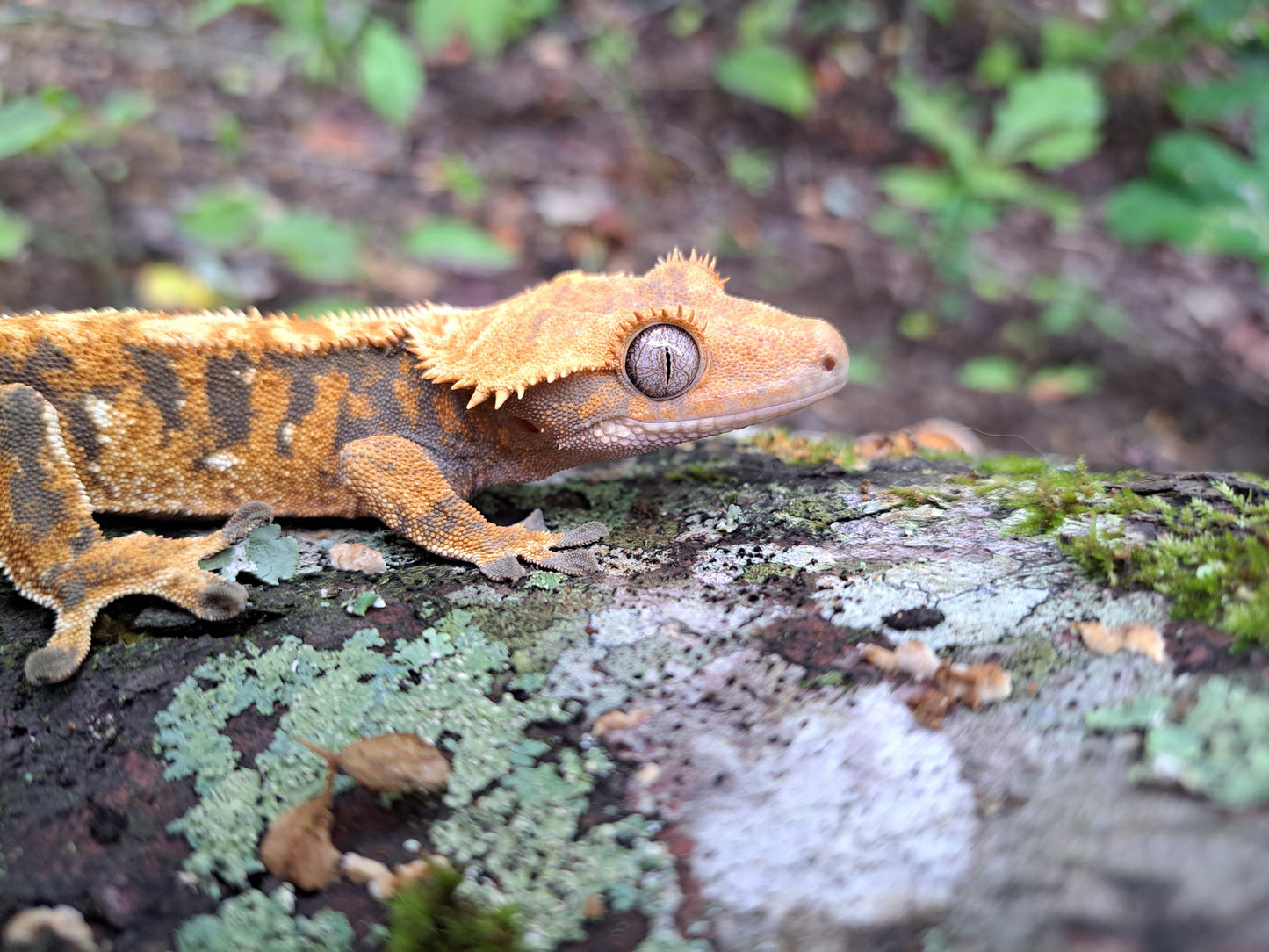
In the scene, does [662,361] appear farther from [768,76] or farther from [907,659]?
[768,76]

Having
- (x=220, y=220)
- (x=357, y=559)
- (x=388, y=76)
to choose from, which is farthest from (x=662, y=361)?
(x=388, y=76)

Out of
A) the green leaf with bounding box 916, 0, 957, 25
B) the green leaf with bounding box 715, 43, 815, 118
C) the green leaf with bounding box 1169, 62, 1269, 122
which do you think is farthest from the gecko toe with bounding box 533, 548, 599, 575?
the green leaf with bounding box 916, 0, 957, 25

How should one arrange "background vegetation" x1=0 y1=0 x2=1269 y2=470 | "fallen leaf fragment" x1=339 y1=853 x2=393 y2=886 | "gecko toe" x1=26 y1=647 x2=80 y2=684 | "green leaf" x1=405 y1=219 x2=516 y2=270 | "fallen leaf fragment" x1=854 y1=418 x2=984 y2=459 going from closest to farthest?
"fallen leaf fragment" x1=339 y1=853 x2=393 y2=886, "gecko toe" x1=26 y1=647 x2=80 y2=684, "fallen leaf fragment" x1=854 y1=418 x2=984 y2=459, "green leaf" x1=405 y1=219 x2=516 y2=270, "background vegetation" x1=0 y1=0 x2=1269 y2=470

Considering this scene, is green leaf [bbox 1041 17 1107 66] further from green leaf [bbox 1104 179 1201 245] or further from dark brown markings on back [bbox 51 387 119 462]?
dark brown markings on back [bbox 51 387 119 462]

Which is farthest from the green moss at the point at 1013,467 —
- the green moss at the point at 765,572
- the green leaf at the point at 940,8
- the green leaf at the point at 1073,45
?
the green leaf at the point at 940,8

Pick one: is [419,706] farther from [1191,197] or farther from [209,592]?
[1191,197]

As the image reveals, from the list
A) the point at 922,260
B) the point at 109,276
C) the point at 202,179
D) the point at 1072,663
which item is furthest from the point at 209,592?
the point at 922,260

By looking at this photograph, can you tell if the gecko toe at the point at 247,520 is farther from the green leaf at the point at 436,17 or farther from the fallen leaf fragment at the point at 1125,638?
the green leaf at the point at 436,17
